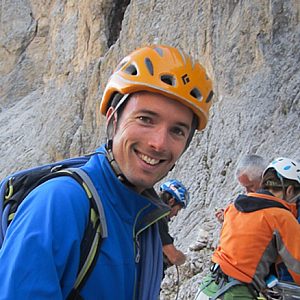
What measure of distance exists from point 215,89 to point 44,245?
10.5 m

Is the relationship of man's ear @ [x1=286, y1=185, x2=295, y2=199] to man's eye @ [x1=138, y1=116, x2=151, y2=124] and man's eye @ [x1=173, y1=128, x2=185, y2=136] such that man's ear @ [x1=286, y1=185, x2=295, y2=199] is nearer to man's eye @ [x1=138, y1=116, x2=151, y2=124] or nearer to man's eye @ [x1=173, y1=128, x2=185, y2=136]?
man's eye @ [x1=173, y1=128, x2=185, y2=136]

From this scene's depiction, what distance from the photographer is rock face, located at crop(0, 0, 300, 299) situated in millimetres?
9375

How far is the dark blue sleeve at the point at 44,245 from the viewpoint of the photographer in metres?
1.53

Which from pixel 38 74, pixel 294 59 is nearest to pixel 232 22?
pixel 294 59

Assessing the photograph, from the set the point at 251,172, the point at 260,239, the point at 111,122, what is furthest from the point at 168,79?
the point at 251,172

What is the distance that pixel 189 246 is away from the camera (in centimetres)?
820

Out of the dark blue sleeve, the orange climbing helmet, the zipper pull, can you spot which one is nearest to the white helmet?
the orange climbing helmet

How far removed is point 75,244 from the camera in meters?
1.61

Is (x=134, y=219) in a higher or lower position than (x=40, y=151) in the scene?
higher

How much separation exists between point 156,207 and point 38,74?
88.6ft

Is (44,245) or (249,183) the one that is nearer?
(44,245)

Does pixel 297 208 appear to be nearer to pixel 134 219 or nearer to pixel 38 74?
pixel 134 219

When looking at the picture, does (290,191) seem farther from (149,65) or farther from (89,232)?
(89,232)

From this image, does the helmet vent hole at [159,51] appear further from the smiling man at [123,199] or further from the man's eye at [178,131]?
the man's eye at [178,131]
